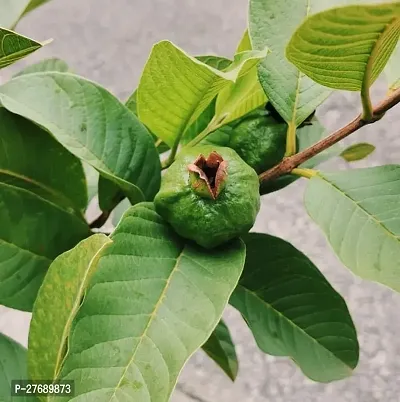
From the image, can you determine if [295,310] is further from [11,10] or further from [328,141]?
[11,10]

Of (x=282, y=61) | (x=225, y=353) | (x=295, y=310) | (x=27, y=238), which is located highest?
(x=282, y=61)

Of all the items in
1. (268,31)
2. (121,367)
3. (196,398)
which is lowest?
(196,398)

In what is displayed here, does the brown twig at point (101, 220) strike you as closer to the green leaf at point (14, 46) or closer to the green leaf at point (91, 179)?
the green leaf at point (91, 179)

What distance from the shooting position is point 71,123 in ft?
1.49

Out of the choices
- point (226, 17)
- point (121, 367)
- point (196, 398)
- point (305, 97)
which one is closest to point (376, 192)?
point (305, 97)

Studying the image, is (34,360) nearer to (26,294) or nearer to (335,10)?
(26,294)

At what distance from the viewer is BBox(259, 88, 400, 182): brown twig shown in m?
0.42

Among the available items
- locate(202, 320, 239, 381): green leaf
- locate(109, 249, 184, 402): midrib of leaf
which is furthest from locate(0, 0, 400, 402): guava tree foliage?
locate(202, 320, 239, 381): green leaf

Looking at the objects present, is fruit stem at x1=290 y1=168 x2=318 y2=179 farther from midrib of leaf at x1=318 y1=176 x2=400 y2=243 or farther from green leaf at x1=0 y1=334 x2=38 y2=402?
green leaf at x1=0 y1=334 x2=38 y2=402

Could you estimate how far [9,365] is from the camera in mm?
515

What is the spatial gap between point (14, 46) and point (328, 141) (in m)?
0.22

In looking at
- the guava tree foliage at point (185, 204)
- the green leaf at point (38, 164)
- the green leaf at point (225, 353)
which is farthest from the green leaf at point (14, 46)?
the green leaf at point (225, 353)

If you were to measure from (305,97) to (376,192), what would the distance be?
9 centimetres

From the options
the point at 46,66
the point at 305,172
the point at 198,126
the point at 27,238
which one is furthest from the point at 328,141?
the point at 46,66
